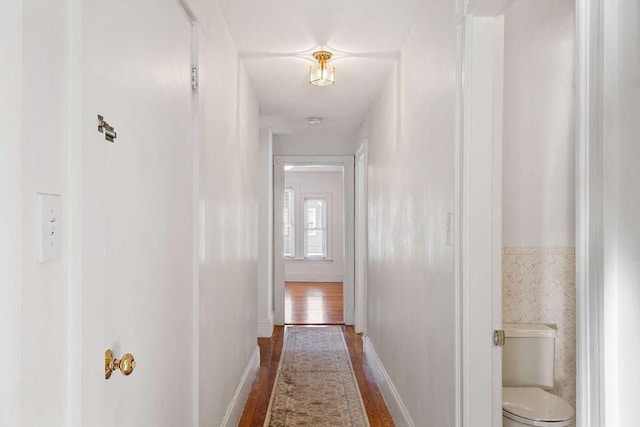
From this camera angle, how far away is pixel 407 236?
8.98 feet

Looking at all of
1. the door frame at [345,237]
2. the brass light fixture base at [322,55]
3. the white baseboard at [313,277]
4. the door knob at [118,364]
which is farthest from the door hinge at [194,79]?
the white baseboard at [313,277]

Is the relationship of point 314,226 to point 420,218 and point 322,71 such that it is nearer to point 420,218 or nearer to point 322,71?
point 322,71

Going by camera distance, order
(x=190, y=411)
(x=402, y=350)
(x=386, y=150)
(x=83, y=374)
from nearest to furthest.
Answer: (x=83, y=374), (x=190, y=411), (x=402, y=350), (x=386, y=150)

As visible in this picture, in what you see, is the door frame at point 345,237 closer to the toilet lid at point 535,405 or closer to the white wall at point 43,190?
the toilet lid at point 535,405

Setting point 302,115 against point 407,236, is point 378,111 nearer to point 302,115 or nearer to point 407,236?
point 302,115

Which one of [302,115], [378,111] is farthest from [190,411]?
[302,115]

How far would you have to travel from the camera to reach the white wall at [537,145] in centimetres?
262

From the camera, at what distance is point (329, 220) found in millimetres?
10000

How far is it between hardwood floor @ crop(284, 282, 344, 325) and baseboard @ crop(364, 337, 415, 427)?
1852 mm

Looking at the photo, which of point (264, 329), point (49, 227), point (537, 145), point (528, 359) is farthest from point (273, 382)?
point (49, 227)

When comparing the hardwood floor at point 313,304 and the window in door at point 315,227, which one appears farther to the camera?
the window in door at point 315,227

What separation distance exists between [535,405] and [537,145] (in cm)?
134

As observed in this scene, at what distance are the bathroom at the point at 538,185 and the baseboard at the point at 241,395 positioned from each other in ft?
5.31

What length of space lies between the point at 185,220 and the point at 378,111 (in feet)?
8.07
